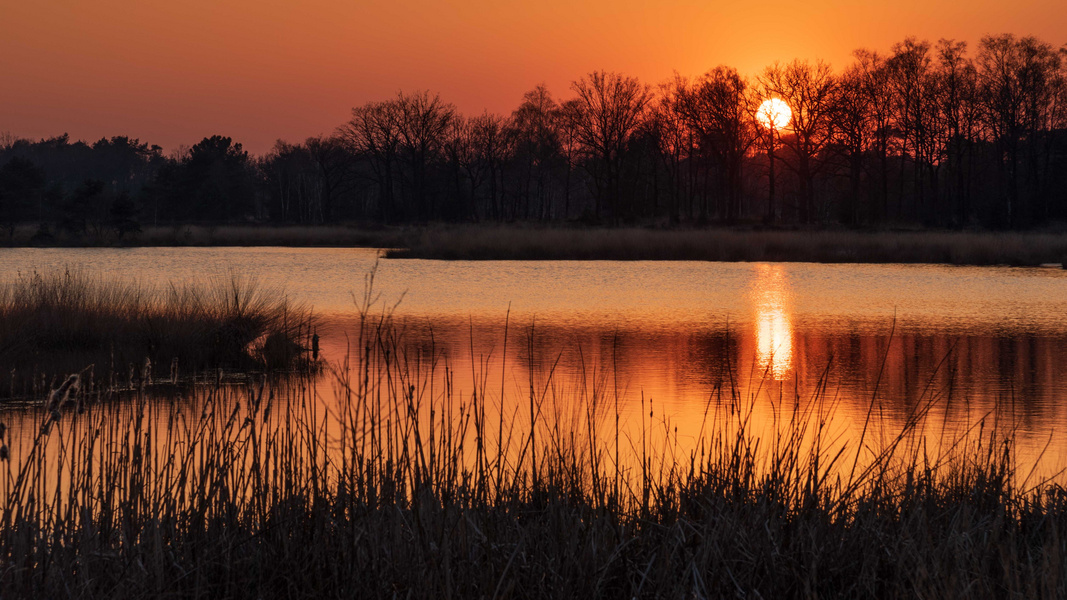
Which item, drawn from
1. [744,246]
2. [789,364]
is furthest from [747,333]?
[744,246]

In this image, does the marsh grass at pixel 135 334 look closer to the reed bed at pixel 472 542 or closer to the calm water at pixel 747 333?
the calm water at pixel 747 333

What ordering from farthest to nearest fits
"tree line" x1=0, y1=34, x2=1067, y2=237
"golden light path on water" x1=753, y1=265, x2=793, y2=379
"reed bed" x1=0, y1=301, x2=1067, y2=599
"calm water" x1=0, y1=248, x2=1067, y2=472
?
"tree line" x1=0, y1=34, x2=1067, y2=237, "golden light path on water" x1=753, y1=265, x2=793, y2=379, "calm water" x1=0, y1=248, x2=1067, y2=472, "reed bed" x1=0, y1=301, x2=1067, y2=599

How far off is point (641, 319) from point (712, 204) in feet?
181

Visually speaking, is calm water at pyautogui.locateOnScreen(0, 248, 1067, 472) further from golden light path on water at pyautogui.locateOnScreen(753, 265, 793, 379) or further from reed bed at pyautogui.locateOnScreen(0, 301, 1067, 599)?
reed bed at pyautogui.locateOnScreen(0, 301, 1067, 599)

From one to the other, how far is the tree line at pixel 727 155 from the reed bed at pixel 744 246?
12.5 m

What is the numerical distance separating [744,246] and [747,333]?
16.9 meters

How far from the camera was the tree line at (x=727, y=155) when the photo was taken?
135 feet

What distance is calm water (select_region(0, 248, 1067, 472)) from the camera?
7.72 meters

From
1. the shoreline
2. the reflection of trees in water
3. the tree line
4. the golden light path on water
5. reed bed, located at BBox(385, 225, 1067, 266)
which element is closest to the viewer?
the reflection of trees in water

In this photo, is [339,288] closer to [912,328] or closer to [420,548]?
[912,328]

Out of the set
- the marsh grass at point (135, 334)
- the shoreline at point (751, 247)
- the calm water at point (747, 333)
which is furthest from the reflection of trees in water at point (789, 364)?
the shoreline at point (751, 247)

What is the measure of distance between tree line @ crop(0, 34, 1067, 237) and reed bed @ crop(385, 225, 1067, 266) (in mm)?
12511

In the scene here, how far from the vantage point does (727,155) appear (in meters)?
50.0

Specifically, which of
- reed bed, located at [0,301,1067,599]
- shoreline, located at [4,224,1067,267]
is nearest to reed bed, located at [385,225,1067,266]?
shoreline, located at [4,224,1067,267]
